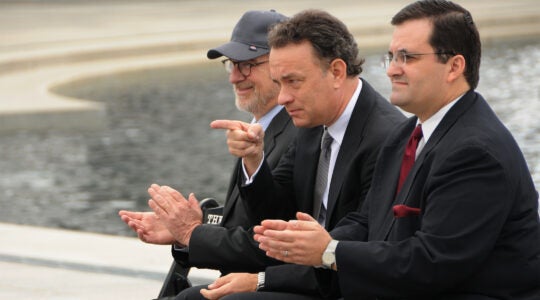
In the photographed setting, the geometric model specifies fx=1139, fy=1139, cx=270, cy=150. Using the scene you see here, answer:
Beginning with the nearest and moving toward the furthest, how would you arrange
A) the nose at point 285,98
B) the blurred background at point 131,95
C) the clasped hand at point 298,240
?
the clasped hand at point 298,240 → the nose at point 285,98 → the blurred background at point 131,95

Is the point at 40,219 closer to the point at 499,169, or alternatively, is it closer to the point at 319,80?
the point at 319,80

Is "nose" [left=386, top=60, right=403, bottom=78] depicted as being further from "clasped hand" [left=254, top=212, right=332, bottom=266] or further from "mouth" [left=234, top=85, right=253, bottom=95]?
"mouth" [left=234, top=85, right=253, bottom=95]

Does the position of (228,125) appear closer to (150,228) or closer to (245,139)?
(245,139)

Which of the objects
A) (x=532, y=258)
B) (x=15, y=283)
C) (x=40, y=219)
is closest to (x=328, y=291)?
(x=532, y=258)

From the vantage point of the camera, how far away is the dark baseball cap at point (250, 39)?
3.90m

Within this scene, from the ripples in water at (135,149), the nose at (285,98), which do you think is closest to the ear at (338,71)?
the nose at (285,98)

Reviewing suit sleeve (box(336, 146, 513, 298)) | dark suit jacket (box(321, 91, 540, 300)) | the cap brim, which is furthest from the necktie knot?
the cap brim

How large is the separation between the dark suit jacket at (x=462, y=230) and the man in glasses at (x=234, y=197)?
29.7 inches

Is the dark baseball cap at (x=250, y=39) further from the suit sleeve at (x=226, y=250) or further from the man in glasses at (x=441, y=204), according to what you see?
the man in glasses at (x=441, y=204)

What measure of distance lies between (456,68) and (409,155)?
266 mm

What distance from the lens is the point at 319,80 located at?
135 inches

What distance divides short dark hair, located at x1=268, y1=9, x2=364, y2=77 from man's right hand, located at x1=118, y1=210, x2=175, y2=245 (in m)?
0.77

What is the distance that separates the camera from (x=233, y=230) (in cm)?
355

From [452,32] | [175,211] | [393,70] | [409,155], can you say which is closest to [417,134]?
[409,155]
